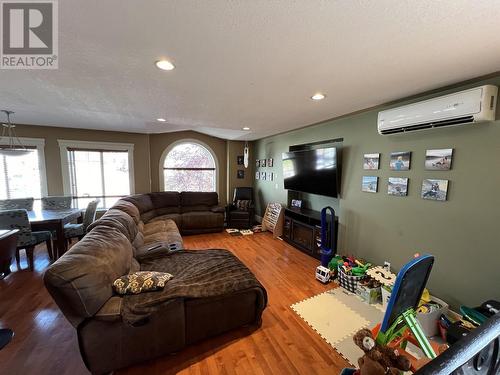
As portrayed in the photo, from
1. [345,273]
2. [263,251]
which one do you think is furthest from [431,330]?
[263,251]

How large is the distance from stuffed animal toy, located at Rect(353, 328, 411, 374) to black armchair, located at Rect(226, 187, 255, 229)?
4366mm

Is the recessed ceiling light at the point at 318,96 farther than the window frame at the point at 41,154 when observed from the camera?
No

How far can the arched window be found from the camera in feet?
18.9

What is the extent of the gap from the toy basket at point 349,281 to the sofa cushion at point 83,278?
2.60 meters

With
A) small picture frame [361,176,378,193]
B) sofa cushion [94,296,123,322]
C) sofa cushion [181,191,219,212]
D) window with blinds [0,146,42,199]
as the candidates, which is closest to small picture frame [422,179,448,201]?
small picture frame [361,176,378,193]

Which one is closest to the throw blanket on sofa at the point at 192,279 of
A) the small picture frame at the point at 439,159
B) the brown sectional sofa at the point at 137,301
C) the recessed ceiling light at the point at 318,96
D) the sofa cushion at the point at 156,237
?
the brown sectional sofa at the point at 137,301

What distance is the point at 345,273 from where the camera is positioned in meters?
2.73

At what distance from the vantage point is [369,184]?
2.86 m

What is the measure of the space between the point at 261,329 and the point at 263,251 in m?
1.96

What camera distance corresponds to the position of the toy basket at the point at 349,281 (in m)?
2.61

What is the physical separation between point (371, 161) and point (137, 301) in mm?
3065

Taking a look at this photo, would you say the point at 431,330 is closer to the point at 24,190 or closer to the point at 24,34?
the point at 24,34

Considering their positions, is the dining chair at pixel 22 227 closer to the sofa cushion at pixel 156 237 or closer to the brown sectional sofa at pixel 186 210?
the sofa cushion at pixel 156 237

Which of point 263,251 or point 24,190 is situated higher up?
point 24,190
